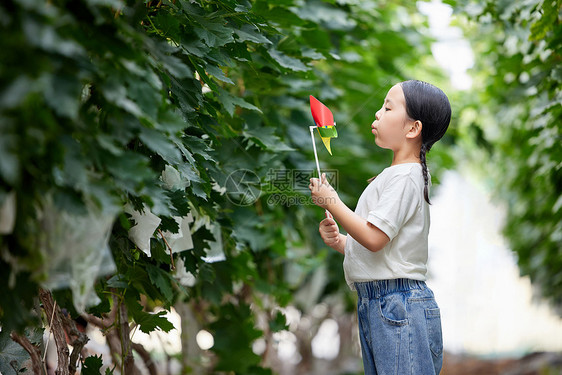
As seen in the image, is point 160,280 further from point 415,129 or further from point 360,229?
point 415,129

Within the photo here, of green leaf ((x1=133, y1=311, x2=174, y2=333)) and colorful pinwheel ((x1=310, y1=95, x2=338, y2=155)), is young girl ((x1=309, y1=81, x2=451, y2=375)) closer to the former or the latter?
colorful pinwheel ((x1=310, y1=95, x2=338, y2=155))

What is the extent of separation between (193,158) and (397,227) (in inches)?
19.8

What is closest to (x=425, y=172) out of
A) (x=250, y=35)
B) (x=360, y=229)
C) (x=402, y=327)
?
(x=360, y=229)

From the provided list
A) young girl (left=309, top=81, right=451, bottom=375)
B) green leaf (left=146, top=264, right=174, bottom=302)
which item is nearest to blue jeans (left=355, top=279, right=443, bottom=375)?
young girl (left=309, top=81, right=451, bottom=375)

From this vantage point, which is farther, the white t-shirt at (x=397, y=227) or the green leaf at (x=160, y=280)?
the green leaf at (x=160, y=280)

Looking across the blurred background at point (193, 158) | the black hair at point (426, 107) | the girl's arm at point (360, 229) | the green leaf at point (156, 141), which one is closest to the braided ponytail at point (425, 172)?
the black hair at point (426, 107)

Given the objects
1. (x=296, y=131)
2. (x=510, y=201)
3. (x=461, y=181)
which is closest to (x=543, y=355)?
(x=510, y=201)

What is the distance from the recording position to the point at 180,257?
5.46ft

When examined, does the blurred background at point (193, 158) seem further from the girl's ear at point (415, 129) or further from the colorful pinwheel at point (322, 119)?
the girl's ear at point (415, 129)

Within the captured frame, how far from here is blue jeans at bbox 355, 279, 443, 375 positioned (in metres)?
1.30

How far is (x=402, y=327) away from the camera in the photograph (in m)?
1.30

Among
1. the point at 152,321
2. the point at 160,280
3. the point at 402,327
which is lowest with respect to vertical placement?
the point at 152,321

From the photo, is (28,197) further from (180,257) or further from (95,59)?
(180,257)

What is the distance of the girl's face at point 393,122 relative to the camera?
1.39 meters
